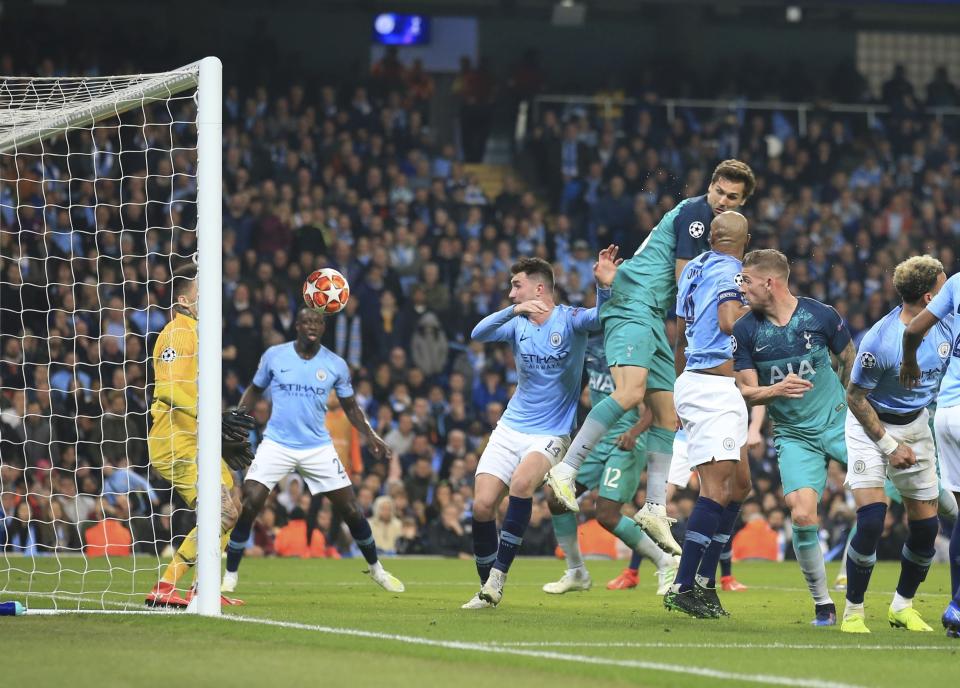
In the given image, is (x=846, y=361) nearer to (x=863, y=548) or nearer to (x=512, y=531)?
(x=863, y=548)

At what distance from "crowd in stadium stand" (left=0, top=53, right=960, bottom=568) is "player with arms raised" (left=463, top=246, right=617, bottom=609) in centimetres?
577

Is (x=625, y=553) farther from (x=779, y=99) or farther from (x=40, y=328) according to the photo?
(x=779, y=99)

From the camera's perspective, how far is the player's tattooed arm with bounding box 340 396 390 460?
12266 millimetres

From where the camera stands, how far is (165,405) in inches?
424

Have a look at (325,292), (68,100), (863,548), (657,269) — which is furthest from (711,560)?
(68,100)

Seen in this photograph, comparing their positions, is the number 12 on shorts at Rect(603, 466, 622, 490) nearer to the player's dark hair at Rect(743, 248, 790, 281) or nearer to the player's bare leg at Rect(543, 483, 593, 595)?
the player's bare leg at Rect(543, 483, 593, 595)

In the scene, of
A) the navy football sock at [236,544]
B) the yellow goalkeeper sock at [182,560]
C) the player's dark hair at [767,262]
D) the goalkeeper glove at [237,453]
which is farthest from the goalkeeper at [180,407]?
the player's dark hair at [767,262]

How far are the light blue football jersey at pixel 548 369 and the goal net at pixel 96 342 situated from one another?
2.31 meters

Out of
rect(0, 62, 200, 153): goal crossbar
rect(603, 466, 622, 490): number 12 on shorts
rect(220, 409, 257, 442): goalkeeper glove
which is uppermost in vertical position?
rect(0, 62, 200, 153): goal crossbar

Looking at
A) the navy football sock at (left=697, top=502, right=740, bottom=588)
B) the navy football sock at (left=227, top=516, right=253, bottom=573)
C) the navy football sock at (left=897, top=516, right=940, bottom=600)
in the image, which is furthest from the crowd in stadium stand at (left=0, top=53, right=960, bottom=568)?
the navy football sock at (left=897, top=516, right=940, bottom=600)

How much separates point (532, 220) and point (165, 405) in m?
14.2

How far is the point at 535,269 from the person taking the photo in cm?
1046

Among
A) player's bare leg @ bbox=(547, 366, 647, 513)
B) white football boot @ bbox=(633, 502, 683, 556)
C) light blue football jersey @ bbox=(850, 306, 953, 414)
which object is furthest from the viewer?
white football boot @ bbox=(633, 502, 683, 556)

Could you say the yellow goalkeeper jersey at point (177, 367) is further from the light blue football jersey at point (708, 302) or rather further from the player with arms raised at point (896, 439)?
the player with arms raised at point (896, 439)
